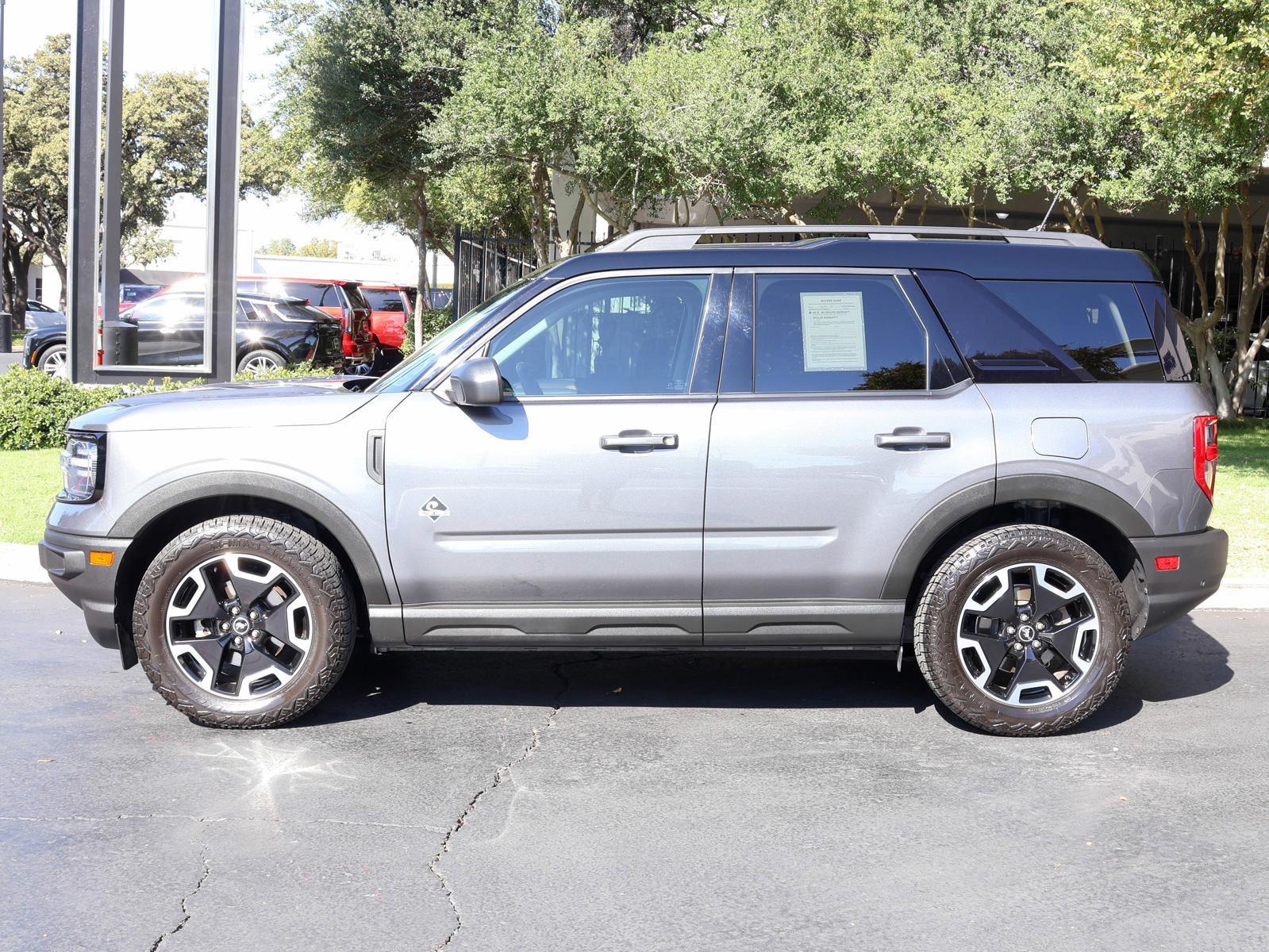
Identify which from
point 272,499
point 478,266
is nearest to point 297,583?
point 272,499

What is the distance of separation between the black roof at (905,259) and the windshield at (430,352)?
0.88ft

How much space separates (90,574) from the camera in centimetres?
497

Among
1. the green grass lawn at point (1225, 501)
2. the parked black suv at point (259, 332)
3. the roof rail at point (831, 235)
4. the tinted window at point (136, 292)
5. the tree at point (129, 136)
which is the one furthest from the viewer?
the tree at point (129, 136)

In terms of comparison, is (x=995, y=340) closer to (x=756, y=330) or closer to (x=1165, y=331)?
(x=1165, y=331)

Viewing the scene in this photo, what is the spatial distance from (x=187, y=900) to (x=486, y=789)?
1.17 m

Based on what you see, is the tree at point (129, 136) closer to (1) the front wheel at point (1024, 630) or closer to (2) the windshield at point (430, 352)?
(2) the windshield at point (430, 352)

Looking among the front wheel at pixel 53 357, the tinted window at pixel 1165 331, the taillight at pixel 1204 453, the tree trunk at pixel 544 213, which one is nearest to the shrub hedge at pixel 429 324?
the tree trunk at pixel 544 213

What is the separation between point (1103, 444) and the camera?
496 cm

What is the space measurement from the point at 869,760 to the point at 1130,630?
1.21 meters

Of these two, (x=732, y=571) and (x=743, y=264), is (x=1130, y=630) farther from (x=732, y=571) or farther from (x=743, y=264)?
(x=743, y=264)

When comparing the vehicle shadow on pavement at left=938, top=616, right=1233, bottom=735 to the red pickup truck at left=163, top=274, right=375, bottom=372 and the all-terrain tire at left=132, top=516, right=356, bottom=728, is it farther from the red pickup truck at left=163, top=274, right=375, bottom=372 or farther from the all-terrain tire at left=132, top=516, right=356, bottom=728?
the red pickup truck at left=163, top=274, right=375, bottom=372

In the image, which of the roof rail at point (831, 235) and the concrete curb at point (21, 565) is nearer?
the roof rail at point (831, 235)

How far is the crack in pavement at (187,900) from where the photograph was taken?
10.9ft

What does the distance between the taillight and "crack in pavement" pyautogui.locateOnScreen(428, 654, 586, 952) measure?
278 cm
